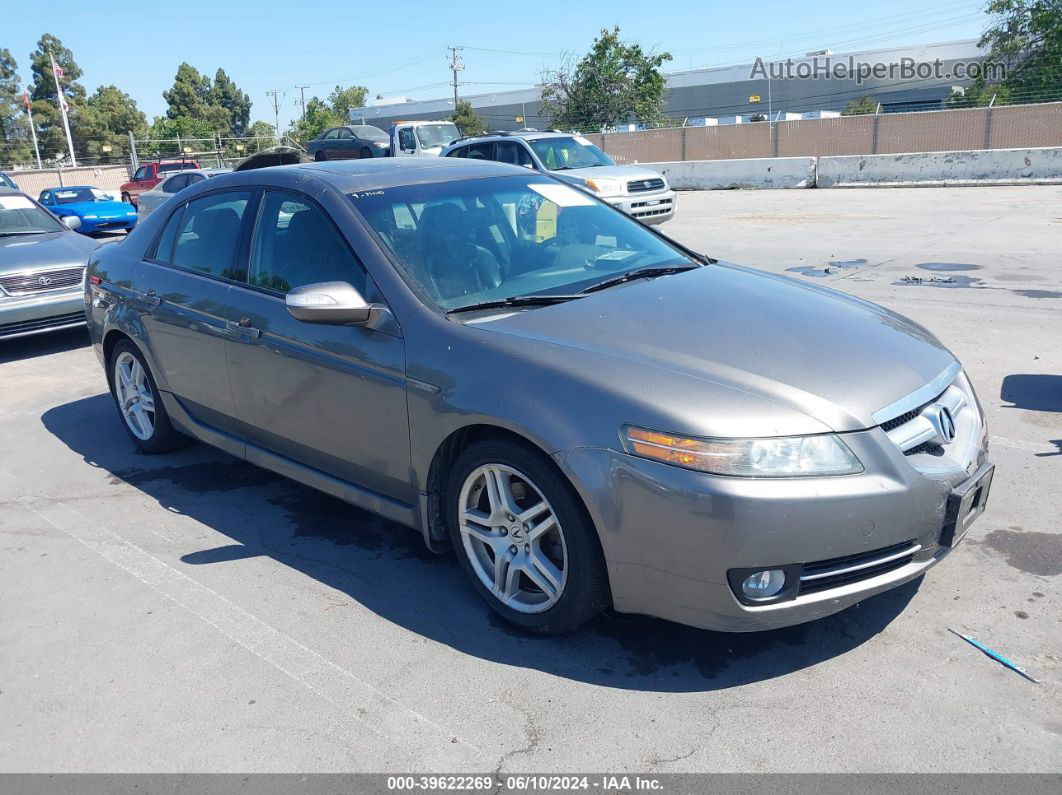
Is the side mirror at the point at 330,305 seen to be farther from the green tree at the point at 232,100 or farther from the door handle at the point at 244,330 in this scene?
the green tree at the point at 232,100

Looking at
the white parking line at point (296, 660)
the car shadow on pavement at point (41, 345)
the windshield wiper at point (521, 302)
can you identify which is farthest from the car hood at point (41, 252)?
the windshield wiper at point (521, 302)

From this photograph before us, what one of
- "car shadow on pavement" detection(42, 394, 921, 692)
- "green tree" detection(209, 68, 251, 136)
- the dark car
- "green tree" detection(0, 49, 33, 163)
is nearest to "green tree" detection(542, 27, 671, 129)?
the dark car

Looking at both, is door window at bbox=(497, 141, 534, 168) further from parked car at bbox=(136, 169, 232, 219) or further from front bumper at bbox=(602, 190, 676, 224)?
parked car at bbox=(136, 169, 232, 219)

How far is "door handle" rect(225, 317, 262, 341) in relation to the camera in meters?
4.29

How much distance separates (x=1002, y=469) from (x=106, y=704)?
4343 millimetres

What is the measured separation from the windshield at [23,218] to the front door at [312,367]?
6.88 meters

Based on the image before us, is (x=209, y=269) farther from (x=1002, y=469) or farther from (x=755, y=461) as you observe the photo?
(x=1002, y=469)

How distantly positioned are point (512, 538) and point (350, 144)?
2546 cm

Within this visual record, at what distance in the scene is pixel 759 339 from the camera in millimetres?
3338

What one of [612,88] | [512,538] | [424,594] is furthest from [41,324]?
[612,88]

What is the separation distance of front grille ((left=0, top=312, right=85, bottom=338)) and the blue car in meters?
14.3

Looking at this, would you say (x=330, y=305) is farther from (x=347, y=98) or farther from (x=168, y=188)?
(x=347, y=98)

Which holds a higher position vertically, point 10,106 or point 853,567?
point 10,106

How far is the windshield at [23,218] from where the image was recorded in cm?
977
